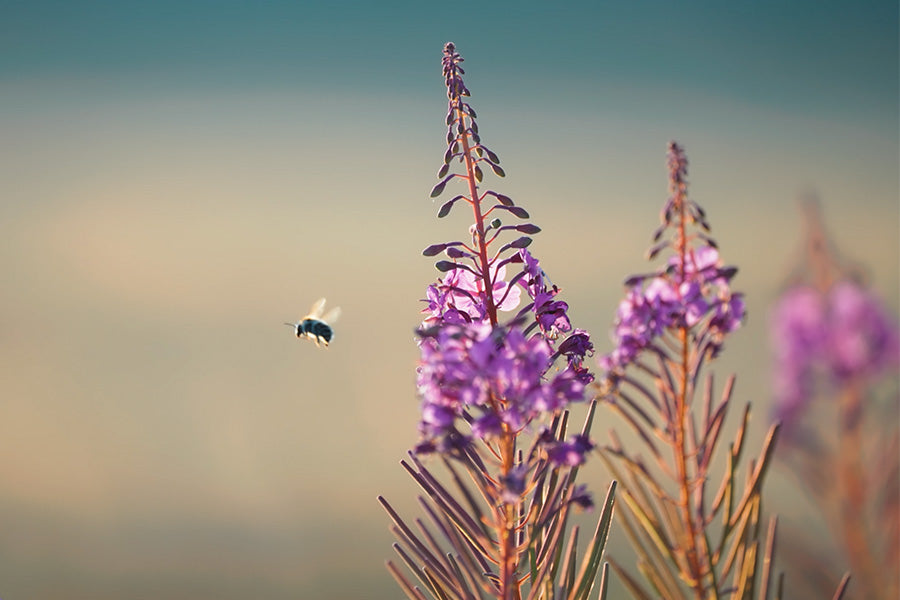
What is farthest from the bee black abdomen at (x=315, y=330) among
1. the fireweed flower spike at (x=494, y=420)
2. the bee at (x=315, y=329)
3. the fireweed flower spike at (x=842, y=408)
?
the fireweed flower spike at (x=842, y=408)

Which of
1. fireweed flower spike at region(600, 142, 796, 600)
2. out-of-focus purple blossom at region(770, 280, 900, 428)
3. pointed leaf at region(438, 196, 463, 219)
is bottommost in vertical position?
fireweed flower spike at region(600, 142, 796, 600)

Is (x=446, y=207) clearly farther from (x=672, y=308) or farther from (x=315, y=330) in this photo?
(x=315, y=330)

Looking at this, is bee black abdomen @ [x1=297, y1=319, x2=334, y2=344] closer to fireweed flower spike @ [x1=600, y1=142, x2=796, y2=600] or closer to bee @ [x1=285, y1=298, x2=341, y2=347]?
bee @ [x1=285, y1=298, x2=341, y2=347]

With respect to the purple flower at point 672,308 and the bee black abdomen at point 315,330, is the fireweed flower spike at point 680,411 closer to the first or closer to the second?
the purple flower at point 672,308

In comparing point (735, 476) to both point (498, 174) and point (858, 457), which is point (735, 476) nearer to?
point (498, 174)

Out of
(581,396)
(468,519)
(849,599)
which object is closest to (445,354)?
(581,396)

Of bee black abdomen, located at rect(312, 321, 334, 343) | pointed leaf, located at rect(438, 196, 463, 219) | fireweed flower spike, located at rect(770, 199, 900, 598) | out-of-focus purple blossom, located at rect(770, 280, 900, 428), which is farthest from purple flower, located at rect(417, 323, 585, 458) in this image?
out-of-focus purple blossom, located at rect(770, 280, 900, 428)

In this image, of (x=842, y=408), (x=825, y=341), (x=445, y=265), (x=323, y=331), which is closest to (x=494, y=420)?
(x=445, y=265)
